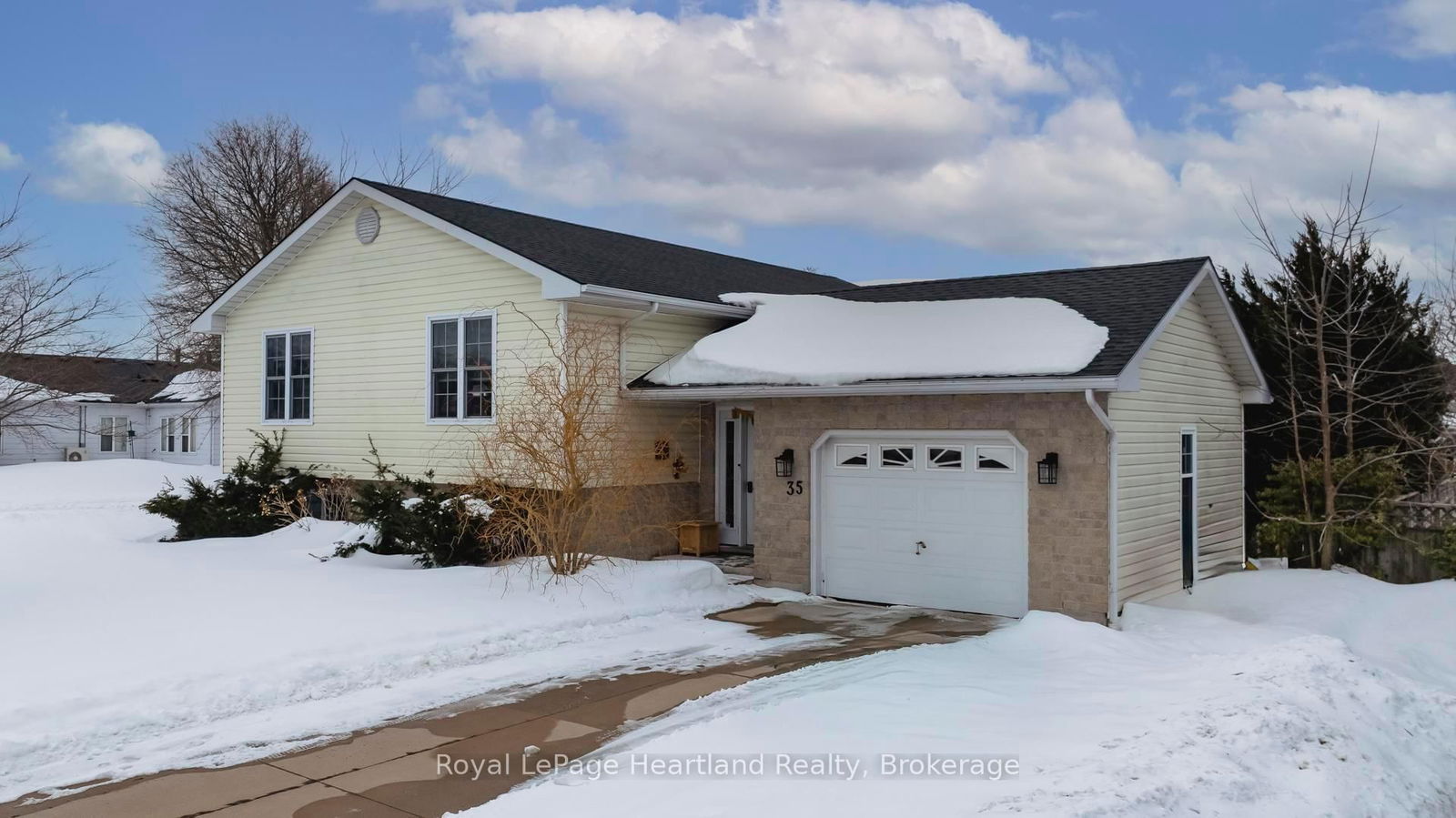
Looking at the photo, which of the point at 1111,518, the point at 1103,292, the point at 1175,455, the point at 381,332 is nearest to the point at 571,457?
the point at 381,332

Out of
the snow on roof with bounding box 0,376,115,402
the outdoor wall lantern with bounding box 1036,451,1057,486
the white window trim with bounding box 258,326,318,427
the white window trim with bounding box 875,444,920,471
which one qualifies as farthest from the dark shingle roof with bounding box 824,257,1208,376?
the snow on roof with bounding box 0,376,115,402

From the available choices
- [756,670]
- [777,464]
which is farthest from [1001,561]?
Answer: [756,670]

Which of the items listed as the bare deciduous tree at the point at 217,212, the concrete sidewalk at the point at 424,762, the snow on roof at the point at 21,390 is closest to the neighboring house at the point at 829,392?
the concrete sidewalk at the point at 424,762

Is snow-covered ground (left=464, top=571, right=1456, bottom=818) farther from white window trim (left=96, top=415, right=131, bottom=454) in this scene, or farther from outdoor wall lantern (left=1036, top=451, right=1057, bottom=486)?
white window trim (left=96, top=415, right=131, bottom=454)

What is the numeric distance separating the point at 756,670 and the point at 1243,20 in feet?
42.8

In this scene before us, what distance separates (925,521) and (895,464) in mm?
795

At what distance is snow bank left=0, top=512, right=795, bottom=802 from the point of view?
7008 millimetres

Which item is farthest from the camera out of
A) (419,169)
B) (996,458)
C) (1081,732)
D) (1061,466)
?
(419,169)

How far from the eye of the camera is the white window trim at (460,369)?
47.6 feet

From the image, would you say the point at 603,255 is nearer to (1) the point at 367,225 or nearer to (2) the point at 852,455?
(1) the point at 367,225

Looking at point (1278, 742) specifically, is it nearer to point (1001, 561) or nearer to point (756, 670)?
point (756, 670)

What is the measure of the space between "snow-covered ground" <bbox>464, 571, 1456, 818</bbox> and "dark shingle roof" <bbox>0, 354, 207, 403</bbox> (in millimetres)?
26364

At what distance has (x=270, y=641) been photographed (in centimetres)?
897

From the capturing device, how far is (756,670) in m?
8.79
